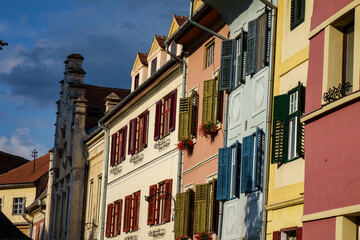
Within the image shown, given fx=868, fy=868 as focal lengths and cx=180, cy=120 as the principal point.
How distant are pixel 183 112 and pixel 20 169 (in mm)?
52192

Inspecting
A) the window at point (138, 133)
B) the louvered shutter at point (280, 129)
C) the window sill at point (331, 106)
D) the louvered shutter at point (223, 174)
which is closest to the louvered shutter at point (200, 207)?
the louvered shutter at point (223, 174)

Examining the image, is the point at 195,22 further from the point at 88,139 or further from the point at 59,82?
the point at 59,82

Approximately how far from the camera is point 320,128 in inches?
552

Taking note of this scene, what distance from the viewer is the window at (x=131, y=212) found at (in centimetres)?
3334

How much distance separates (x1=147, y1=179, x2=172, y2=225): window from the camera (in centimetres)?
2897

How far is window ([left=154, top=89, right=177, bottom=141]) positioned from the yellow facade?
33.7 ft

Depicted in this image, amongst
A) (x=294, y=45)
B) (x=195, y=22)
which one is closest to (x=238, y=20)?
(x=195, y=22)

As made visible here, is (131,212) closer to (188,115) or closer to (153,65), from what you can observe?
(153,65)

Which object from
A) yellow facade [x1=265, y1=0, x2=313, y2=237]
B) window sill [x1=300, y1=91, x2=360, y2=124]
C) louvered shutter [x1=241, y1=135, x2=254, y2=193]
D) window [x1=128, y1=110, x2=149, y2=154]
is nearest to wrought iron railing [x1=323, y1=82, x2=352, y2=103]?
window sill [x1=300, y1=91, x2=360, y2=124]

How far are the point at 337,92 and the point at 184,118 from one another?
13398 millimetres

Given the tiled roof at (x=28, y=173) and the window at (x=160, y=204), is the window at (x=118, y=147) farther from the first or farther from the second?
the tiled roof at (x=28, y=173)

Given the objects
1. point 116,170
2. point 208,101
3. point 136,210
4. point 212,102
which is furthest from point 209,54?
point 116,170

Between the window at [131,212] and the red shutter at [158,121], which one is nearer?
the red shutter at [158,121]

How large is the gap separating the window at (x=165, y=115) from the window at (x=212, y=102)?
427 cm
